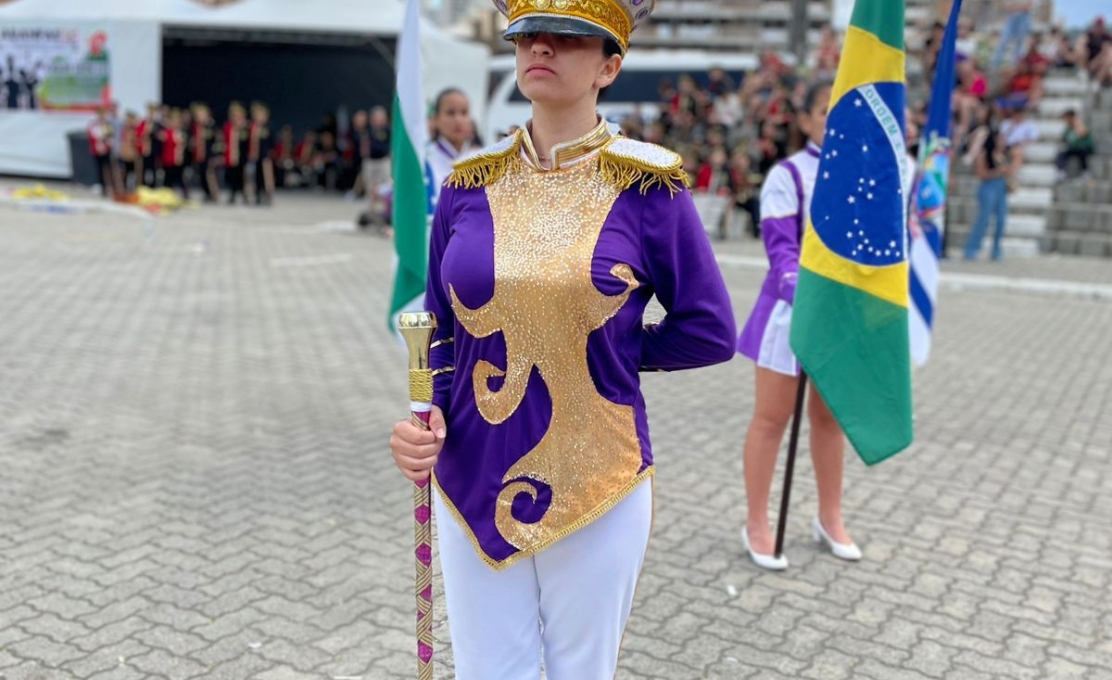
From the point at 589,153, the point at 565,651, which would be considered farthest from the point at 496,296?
the point at 565,651

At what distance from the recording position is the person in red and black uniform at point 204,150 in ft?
72.0

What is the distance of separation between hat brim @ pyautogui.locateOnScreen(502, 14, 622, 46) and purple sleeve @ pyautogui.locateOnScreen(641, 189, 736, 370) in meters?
0.34

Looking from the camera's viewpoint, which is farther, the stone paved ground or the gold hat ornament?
the stone paved ground

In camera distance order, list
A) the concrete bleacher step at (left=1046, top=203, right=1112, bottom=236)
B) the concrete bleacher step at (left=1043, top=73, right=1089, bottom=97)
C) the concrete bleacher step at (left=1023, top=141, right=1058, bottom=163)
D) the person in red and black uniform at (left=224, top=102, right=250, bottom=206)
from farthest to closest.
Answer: the person in red and black uniform at (left=224, top=102, right=250, bottom=206), the concrete bleacher step at (left=1043, top=73, right=1089, bottom=97), the concrete bleacher step at (left=1023, top=141, right=1058, bottom=163), the concrete bleacher step at (left=1046, top=203, right=1112, bottom=236)

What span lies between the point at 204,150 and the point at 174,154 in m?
0.61

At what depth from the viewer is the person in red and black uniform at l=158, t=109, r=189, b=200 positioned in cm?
2145

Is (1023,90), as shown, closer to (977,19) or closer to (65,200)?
(977,19)

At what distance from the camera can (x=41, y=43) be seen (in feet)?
71.6

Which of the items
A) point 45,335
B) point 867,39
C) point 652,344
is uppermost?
point 867,39

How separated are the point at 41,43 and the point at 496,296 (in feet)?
76.2

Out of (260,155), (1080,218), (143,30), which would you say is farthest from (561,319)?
(143,30)

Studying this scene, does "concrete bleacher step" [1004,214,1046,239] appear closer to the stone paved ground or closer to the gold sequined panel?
the stone paved ground

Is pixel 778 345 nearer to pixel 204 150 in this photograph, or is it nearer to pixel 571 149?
pixel 571 149

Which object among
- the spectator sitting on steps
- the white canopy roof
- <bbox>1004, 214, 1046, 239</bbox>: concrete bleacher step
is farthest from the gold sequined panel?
the white canopy roof
